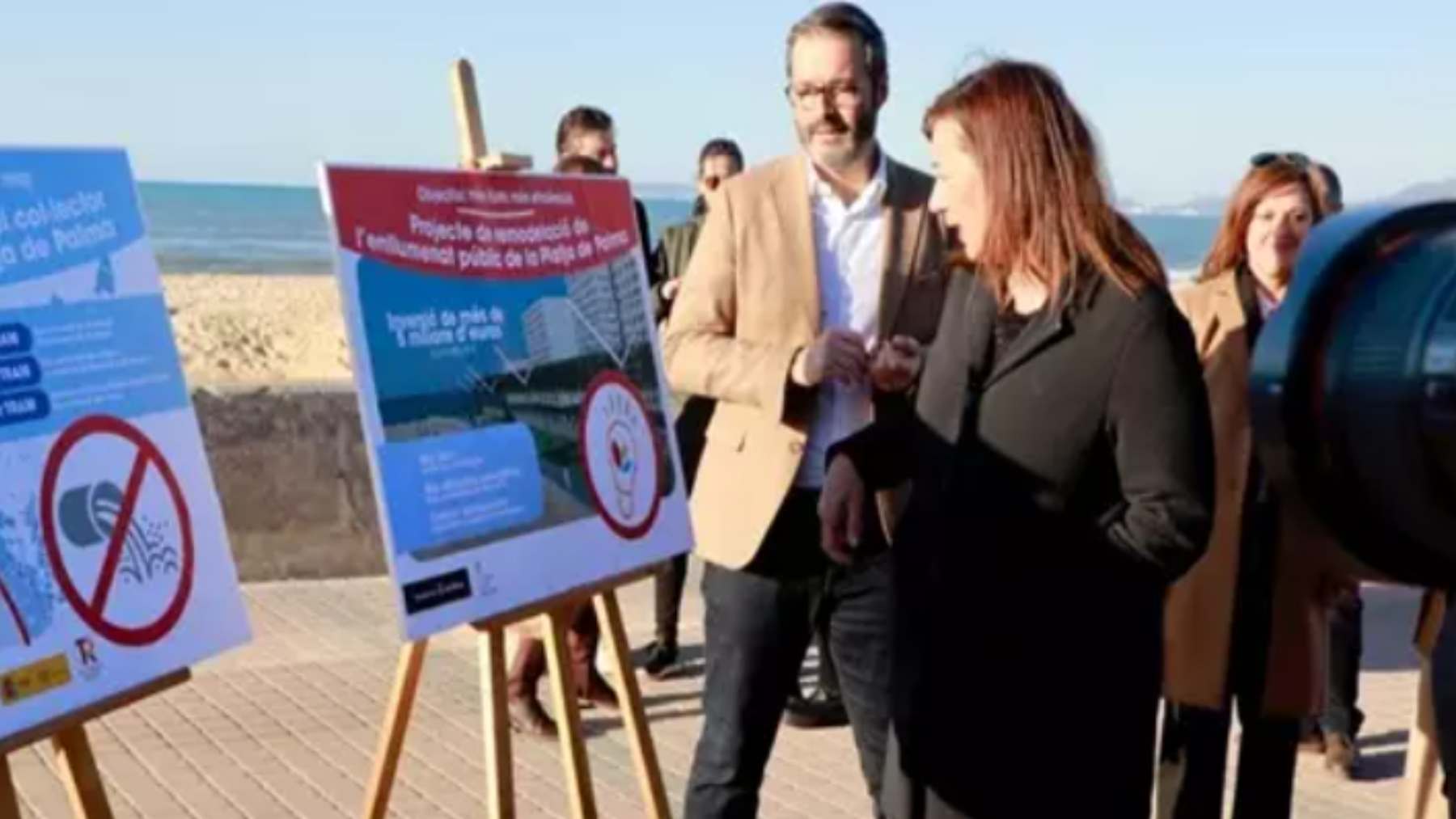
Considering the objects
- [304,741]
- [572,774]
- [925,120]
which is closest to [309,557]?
[304,741]

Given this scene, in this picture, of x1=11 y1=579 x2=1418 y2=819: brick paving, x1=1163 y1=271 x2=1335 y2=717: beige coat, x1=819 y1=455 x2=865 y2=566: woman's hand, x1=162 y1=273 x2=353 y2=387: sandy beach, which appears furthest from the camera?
x1=162 y1=273 x2=353 y2=387: sandy beach

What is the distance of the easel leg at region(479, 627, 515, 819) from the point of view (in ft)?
14.8

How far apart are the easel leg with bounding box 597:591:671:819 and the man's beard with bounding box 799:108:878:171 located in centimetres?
103

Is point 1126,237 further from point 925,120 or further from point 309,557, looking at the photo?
point 309,557

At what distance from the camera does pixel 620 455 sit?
4.91 metres

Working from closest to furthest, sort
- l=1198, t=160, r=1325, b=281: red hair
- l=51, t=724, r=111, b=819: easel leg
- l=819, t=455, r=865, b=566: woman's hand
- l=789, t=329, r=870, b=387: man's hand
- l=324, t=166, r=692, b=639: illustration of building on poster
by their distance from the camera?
1. l=51, t=724, r=111, b=819: easel leg
2. l=819, t=455, r=865, b=566: woman's hand
3. l=324, t=166, r=692, b=639: illustration of building on poster
4. l=789, t=329, r=870, b=387: man's hand
5. l=1198, t=160, r=1325, b=281: red hair

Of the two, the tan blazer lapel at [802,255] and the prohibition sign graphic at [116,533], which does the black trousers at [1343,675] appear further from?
the prohibition sign graphic at [116,533]

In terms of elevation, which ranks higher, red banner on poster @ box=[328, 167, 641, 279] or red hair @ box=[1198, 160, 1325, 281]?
red banner on poster @ box=[328, 167, 641, 279]

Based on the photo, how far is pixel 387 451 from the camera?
166 inches

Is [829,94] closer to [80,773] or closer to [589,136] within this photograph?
[80,773]

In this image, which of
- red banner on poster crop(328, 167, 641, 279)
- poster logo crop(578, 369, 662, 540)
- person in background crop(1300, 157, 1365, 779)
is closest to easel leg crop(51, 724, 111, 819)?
Answer: red banner on poster crop(328, 167, 641, 279)

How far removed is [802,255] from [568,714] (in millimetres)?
1070

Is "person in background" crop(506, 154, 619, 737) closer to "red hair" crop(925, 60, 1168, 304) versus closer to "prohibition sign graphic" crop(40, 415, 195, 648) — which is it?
"prohibition sign graphic" crop(40, 415, 195, 648)

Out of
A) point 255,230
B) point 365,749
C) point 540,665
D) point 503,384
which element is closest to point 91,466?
point 503,384
